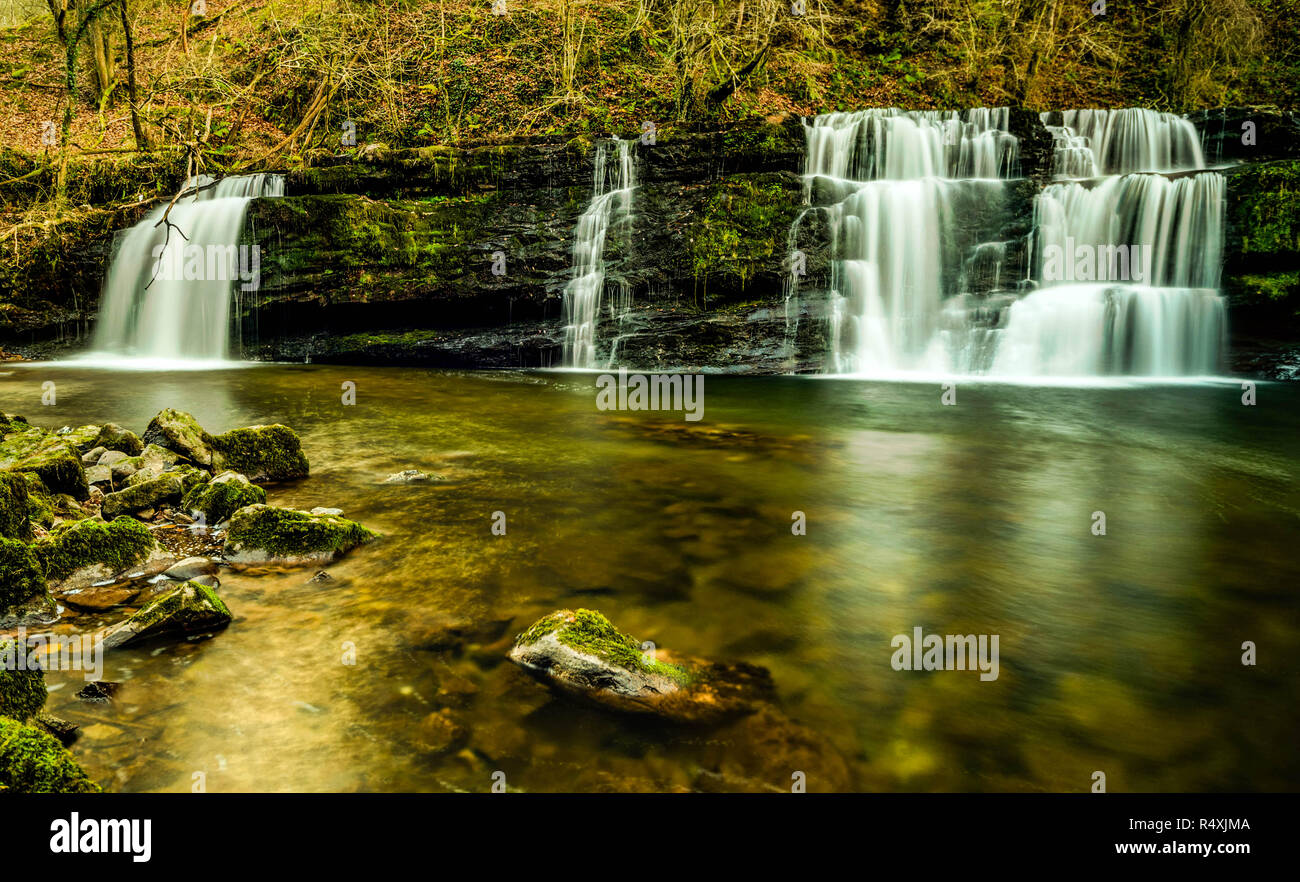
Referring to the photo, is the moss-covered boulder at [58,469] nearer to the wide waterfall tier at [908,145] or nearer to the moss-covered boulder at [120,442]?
the moss-covered boulder at [120,442]

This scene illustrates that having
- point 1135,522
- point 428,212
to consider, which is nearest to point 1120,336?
point 1135,522

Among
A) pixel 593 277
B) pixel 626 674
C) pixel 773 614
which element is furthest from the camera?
pixel 593 277

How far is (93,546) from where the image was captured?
4176 millimetres

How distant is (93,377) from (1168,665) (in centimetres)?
1593

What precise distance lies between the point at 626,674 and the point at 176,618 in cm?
223

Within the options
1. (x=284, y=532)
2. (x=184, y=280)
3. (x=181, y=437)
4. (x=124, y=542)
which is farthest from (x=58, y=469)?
(x=184, y=280)

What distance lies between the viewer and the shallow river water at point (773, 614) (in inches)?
109

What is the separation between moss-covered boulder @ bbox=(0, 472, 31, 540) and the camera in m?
4.16

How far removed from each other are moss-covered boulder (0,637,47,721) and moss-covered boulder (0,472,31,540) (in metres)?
1.72

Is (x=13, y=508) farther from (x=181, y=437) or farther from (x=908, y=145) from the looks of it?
(x=908, y=145)

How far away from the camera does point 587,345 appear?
14.7 meters

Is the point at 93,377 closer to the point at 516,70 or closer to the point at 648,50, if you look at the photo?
the point at 516,70

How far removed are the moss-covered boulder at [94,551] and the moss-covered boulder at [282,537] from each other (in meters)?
0.44

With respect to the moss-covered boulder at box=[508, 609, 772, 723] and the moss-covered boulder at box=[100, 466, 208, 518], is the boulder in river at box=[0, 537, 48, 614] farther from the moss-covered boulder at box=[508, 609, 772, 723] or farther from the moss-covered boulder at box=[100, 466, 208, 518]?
the moss-covered boulder at box=[508, 609, 772, 723]
